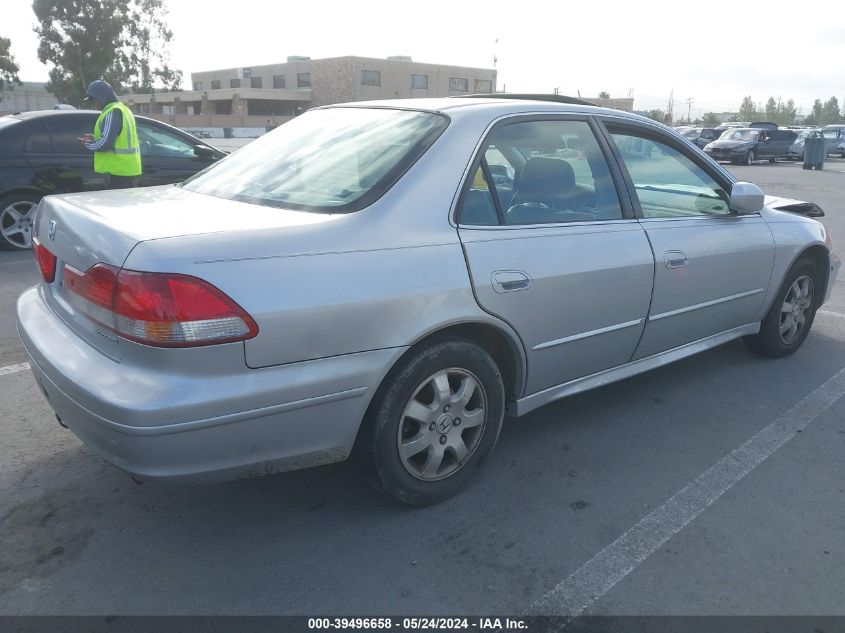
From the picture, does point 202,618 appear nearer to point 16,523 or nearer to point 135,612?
point 135,612

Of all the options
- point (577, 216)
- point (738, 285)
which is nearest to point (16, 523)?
point (577, 216)

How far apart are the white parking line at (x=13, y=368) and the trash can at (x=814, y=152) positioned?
2882cm

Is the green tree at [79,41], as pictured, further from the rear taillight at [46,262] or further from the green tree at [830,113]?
the green tree at [830,113]

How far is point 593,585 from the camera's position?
8.36ft

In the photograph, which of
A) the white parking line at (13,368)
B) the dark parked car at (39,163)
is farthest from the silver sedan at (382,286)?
the dark parked car at (39,163)

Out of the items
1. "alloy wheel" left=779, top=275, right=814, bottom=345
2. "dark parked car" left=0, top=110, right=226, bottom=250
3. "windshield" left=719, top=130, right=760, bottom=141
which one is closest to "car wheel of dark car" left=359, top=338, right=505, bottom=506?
"alloy wheel" left=779, top=275, right=814, bottom=345

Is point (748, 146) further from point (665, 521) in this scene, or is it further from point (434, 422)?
point (434, 422)

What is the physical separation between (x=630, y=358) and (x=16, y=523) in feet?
9.75

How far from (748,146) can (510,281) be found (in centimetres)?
2916

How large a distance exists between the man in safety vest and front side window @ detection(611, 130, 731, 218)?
5.12 meters

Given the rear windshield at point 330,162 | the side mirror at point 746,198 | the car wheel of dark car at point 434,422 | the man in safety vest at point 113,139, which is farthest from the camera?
the man in safety vest at point 113,139

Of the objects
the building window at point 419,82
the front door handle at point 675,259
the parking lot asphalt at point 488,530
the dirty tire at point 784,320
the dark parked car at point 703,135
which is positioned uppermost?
the building window at point 419,82

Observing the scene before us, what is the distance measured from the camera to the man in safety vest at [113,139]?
22.3 ft

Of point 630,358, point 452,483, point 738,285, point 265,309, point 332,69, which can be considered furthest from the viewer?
point 332,69
